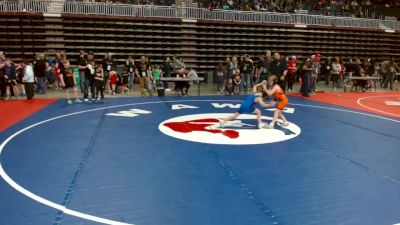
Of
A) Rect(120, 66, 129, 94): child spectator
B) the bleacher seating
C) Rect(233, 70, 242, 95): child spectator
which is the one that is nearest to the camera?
Rect(233, 70, 242, 95): child spectator

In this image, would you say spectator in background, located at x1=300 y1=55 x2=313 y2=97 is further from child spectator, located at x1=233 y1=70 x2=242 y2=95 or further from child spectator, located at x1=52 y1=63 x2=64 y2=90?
child spectator, located at x1=52 y1=63 x2=64 y2=90

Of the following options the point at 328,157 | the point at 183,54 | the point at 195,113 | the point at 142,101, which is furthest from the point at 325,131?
the point at 183,54

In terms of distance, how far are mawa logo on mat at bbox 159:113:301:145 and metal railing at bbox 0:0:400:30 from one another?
487 inches

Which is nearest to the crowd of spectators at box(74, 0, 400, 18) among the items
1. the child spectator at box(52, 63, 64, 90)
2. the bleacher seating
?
the bleacher seating

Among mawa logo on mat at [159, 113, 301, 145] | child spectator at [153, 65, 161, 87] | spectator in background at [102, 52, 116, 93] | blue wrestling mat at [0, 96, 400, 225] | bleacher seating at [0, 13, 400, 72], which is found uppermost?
bleacher seating at [0, 13, 400, 72]

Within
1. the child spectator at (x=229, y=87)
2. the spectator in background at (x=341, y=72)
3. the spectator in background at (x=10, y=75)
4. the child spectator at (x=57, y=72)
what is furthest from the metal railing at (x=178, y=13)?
the child spectator at (x=229, y=87)

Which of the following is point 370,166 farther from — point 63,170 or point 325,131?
point 63,170

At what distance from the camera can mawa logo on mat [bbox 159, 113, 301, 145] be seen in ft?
24.0

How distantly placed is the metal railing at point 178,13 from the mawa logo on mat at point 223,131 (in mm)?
12362

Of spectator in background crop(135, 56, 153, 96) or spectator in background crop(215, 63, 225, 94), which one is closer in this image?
spectator in background crop(135, 56, 153, 96)

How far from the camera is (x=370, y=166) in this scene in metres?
5.83

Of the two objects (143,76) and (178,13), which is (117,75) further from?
(178,13)

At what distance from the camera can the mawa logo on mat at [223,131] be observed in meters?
7.33

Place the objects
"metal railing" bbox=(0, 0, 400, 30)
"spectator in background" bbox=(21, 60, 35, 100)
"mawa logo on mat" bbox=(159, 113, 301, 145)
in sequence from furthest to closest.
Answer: "metal railing" bbox=(0, 0, 400, 30), "spectator in background" bbox=(21, 60, 35, 100), "mawa logo on mat" bbox=(159, 113, 301, 145)
